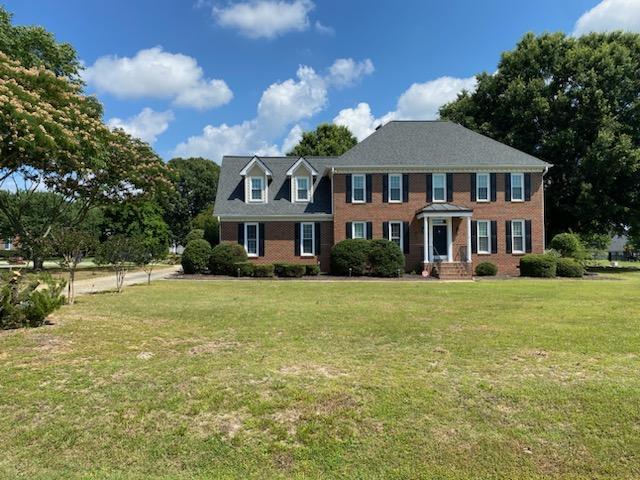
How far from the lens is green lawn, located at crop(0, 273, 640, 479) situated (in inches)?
152

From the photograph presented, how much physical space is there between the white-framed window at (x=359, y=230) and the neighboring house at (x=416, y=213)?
6 centimetres

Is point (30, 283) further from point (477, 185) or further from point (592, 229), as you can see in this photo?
point (592, 229)

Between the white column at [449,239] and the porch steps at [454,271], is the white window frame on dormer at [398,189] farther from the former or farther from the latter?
the porch steps at [454,271]

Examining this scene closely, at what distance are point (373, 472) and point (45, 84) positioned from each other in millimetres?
16817

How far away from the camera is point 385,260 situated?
949 inches

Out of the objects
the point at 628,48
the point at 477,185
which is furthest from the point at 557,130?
the point at 477,185

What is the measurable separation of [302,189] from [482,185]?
11202mm

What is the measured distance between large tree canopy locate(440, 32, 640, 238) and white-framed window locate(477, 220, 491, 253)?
941 cm

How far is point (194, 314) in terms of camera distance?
10703mm

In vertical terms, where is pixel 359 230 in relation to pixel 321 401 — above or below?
above

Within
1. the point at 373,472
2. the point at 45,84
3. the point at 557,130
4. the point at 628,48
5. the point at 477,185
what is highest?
the point at 628,48

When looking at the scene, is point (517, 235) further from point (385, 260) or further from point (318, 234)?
point (318, 234)

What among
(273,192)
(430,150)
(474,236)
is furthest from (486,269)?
(273,192)

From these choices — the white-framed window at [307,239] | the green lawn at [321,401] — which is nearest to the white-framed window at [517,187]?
the white-framed window at [307,239]
